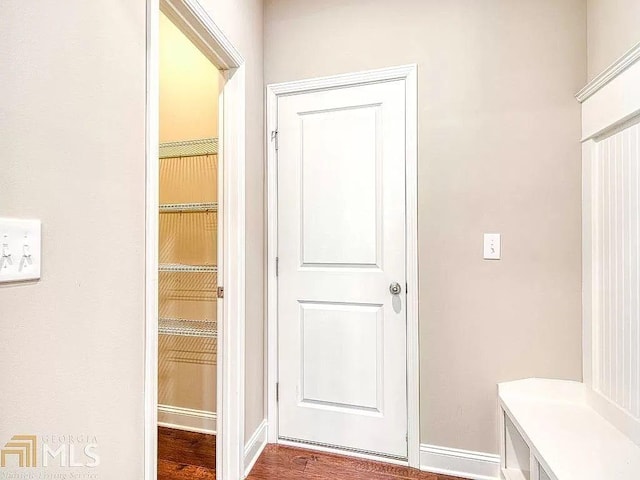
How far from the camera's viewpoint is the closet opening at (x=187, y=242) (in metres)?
2.19

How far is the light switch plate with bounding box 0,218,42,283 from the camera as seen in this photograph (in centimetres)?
68

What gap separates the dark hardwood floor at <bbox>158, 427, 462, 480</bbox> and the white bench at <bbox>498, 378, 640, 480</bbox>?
389 mm

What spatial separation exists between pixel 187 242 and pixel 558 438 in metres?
2.18

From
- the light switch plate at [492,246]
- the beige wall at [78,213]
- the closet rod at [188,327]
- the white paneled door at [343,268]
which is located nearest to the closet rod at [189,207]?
the white paneled door at [343,268]

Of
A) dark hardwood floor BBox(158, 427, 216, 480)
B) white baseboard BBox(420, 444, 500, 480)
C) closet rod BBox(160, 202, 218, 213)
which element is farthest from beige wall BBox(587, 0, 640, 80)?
dark hardwood floor BBox(158, 427, 216, 480)

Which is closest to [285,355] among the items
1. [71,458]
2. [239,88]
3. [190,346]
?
[190,346]

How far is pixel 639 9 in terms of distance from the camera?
133 centimetres

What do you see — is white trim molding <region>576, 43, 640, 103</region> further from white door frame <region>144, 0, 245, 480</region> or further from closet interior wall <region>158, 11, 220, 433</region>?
closet interior wall <region>158, 11, 220, 433</region>

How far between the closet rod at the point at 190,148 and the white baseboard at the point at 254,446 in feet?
5.55

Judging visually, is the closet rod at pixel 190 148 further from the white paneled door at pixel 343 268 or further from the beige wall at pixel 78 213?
the beige wall at pixel 78 213

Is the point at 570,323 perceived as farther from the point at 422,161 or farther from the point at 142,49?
the point at 142,49

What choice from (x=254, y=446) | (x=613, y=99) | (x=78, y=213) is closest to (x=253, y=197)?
(x=78, y=213)

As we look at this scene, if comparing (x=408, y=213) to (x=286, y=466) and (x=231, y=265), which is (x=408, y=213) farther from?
(x=286, y=466)

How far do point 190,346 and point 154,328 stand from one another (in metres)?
1.24
